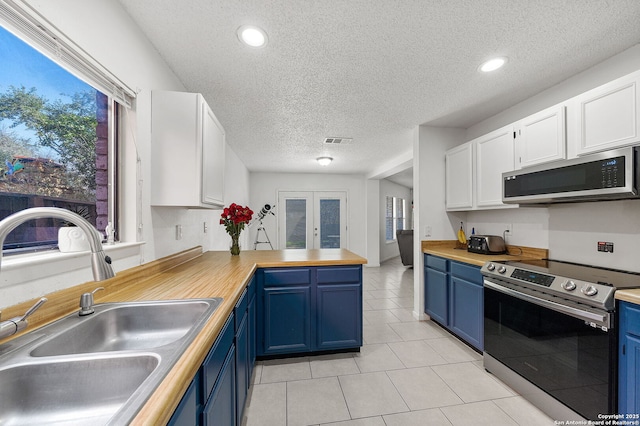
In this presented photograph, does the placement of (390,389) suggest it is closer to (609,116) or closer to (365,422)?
(365,422)

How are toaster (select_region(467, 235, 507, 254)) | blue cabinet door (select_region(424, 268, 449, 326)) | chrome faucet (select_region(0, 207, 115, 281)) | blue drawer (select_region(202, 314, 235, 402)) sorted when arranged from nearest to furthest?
1. chrome faucet (select_region(0, 207, 115, 281))
2. blue drawer (select_region(202, 314, 235, 402))
3. toaster (select_region(467, 235, 507, 254))
4. blue cabinet door (select_region(424, 268, 449, 326))

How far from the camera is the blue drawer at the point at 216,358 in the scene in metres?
0.90

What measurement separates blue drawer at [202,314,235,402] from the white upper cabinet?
965 millimetres

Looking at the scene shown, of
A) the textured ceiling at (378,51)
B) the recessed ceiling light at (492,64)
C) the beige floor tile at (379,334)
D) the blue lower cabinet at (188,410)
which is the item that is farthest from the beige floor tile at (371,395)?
the recessed ceiling light at (492,64)

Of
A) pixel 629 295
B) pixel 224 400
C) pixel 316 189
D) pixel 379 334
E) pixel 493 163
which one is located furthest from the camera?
pixel 316 189

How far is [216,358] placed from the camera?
104 centimetres

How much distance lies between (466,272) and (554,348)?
890mm

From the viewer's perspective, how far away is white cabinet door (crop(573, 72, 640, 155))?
158 centimetres

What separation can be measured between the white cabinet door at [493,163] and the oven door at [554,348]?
0.97 meters

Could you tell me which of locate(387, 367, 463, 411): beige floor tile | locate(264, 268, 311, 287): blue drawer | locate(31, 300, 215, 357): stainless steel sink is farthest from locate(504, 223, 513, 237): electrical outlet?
locate(31, 300, 215, 357): stainless steel sink

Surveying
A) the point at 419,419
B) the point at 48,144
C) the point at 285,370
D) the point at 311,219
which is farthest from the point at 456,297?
the point at 311,219

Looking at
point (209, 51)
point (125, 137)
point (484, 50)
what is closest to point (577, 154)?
point (484, 50)

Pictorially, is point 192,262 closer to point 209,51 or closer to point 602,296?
point 209,51

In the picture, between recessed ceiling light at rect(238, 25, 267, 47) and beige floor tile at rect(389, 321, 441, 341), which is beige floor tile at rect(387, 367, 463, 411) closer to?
beige floor tile at rect(389, 321, 441, 341)
